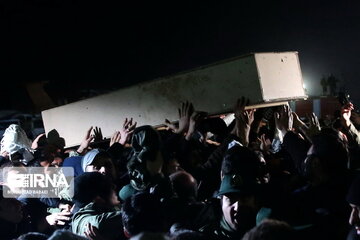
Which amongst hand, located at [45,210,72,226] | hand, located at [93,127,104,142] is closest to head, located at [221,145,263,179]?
hand, located at [45,210,72,226]

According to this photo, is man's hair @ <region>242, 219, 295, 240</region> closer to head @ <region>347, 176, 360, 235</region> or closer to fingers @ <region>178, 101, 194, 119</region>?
head @ <region>347, 176, 360, 235</region>

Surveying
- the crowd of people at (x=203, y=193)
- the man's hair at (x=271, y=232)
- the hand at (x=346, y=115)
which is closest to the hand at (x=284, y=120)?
the crowd of people at (x=203, y=193)

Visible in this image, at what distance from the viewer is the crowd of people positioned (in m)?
2.18

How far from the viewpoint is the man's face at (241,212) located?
7.52 feet

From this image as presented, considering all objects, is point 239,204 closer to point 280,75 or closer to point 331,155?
point 331,155

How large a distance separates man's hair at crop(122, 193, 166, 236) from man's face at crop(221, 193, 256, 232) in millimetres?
416

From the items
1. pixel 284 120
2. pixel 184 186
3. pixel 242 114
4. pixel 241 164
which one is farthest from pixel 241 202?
pixel 284 120

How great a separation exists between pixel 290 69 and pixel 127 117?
2020mm

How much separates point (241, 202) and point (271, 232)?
2.42 feet

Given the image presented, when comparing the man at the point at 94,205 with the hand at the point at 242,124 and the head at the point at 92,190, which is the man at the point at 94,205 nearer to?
the head at the point at 92,190

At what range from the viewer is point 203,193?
3.38 meters

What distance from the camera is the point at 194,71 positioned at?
4.30 meters

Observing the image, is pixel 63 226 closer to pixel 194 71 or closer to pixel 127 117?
pixel 127 117

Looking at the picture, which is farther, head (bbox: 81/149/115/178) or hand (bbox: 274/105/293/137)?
hand (bbox: 274/105/293/137)
